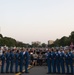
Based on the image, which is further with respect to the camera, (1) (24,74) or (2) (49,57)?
(2) (49,57)

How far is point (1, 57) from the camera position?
64.1 feet

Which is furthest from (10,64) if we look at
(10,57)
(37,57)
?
(37,57)

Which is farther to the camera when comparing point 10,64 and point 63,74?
point 10,64

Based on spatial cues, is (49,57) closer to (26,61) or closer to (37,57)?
(26,61)

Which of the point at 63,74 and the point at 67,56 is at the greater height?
the point at 67,56

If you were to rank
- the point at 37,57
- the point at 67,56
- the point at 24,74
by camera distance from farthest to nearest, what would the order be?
1. the point at 37,57
2. the point at 67,56
3. the point at 24,74

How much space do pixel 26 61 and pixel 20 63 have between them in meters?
0.55

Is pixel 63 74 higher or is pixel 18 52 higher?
pixel 18 52

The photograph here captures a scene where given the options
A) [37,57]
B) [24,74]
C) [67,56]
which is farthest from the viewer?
[37,57]

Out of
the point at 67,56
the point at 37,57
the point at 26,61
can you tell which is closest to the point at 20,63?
the point at 26,61

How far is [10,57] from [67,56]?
4.21 metres

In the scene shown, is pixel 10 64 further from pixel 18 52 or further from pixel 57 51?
pixel 57 51

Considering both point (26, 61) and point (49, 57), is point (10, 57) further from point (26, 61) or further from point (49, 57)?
point (49, 57)

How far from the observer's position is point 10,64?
20031mm
